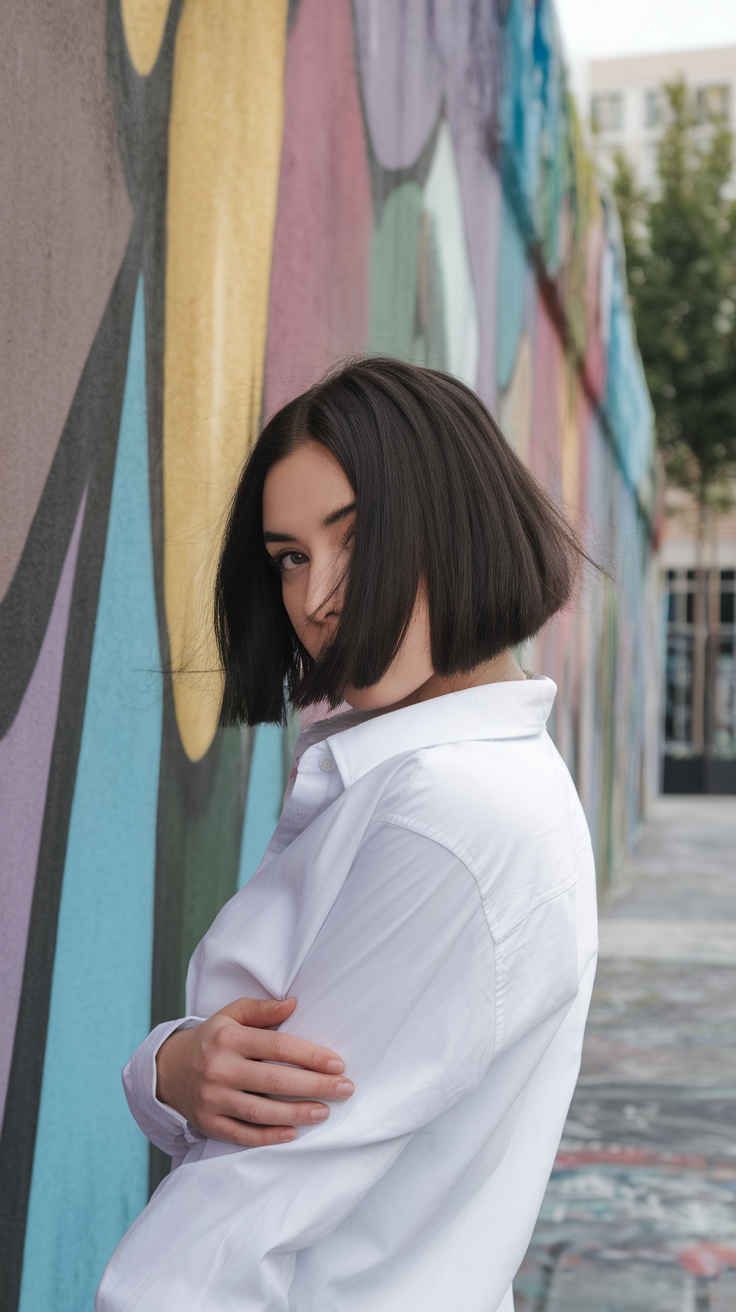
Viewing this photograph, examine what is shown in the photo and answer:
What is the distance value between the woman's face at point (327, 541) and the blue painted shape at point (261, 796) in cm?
135

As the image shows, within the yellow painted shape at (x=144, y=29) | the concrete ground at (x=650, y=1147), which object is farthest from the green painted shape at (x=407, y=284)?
the concrete ground at (x=650, y=1147)

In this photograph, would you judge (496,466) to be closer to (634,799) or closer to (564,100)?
(564,100)

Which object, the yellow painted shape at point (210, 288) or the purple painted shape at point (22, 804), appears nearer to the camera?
the purple painted shape at point (22, 804)

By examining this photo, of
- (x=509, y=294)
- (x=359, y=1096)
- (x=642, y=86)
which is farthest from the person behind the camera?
(x=642, y=86)

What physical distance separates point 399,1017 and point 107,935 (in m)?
1.07

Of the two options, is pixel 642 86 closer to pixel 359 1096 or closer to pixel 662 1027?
pixel 662 1027

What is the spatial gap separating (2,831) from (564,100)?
17.8ft

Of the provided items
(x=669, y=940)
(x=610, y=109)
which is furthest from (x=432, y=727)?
(x=610, y=109)

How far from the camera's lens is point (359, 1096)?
96cm

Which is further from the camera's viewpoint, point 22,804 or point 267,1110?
point 22,804

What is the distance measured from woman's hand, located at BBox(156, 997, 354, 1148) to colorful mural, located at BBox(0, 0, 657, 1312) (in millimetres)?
649

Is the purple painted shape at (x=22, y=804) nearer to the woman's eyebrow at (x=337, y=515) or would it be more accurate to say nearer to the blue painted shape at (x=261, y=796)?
the woman's eyebrow at (x=337, y=515)

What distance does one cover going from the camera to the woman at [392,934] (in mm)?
965

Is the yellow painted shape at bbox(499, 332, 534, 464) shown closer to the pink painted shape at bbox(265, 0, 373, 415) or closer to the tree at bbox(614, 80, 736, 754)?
the pink painted shape at bbox(265, 0, 373, 415)
